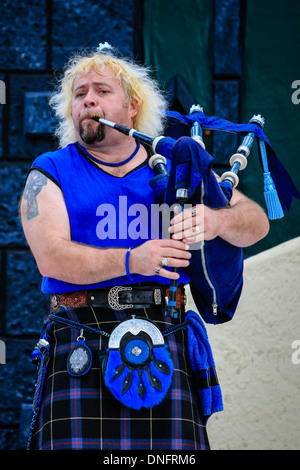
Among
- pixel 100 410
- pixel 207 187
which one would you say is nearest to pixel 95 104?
pixel 207 187

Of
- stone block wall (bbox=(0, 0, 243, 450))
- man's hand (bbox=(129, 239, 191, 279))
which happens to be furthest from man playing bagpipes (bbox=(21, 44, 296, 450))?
stone block wall (bbox=(0, 0, 243, 450))

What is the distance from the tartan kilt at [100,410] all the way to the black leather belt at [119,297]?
2 cm

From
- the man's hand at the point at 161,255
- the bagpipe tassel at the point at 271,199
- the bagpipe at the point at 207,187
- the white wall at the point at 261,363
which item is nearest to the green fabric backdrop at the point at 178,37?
the white wall at the point at 261,363

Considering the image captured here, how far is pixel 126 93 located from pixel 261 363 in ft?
5.37

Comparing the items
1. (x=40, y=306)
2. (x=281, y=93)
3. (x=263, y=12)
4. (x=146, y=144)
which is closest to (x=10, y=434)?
(x=40, y=306)

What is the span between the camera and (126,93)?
2.52 metres

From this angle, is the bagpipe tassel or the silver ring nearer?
the silver ring

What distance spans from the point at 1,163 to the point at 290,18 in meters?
1.84

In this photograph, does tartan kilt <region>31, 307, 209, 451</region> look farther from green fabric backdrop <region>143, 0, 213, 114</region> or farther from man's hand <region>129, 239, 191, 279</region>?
green fabric backdrop <region>143, 0, 213, 114</region>

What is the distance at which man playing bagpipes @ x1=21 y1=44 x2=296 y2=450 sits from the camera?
2.10 meters

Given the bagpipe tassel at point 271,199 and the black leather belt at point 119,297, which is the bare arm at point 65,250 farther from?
the bagpipe tassel at point 271,199

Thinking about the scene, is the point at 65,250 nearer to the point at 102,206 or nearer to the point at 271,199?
the point at 102,206

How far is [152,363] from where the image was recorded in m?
2.17
